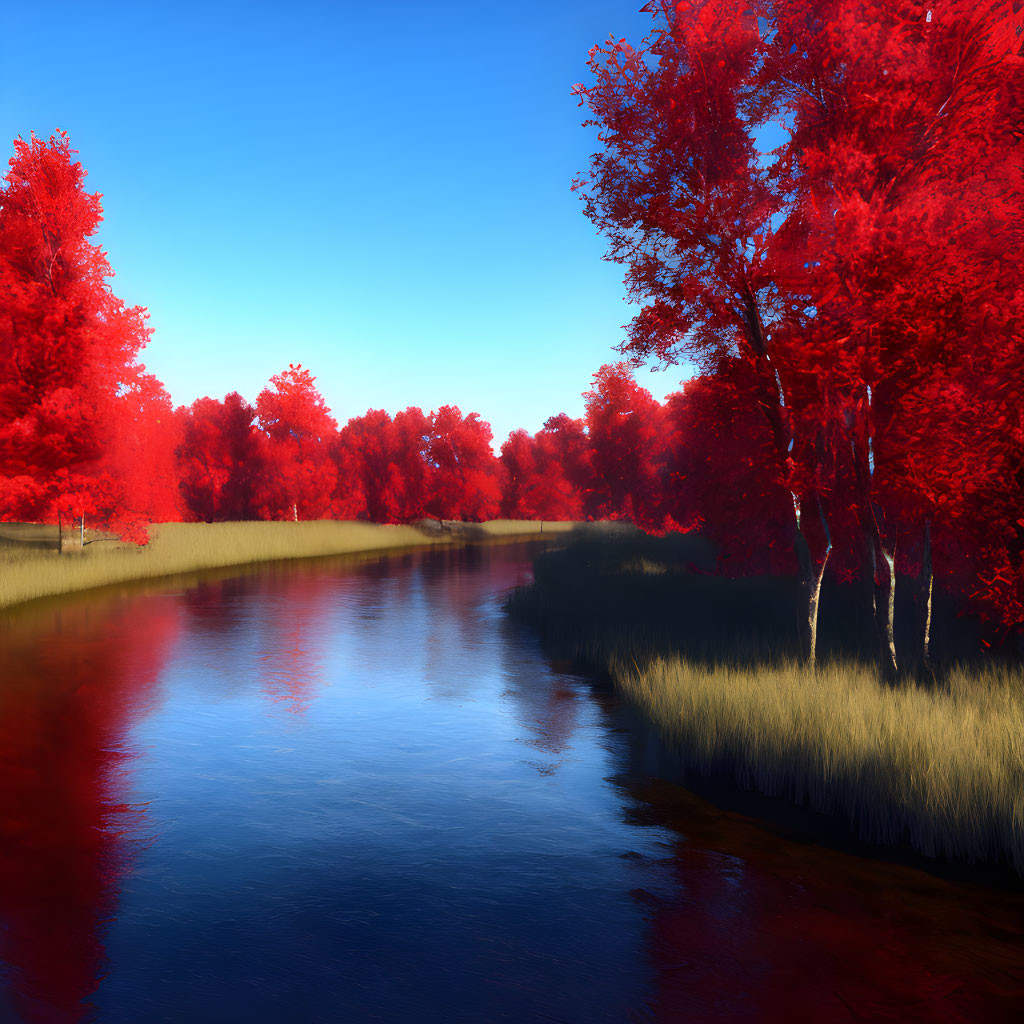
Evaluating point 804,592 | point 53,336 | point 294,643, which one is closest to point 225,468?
point 53,336

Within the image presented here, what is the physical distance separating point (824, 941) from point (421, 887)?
2627mm

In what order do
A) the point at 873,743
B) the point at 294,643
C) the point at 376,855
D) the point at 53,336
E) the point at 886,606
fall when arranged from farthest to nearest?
the point at 53,336, the point at 294,643, the point at 886,606, the point at 873,743, the point at 376,855

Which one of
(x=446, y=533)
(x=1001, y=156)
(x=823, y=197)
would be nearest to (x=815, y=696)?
(x=823, y=197)

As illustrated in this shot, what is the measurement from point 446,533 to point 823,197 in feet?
218

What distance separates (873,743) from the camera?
29.1 feet

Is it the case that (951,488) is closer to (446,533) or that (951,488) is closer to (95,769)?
(95,769)

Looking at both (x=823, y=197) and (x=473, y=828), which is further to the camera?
(x=823, y=197)

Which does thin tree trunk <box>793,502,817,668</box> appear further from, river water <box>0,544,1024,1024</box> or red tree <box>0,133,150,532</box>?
red tree <box>0,133,150,532</box>

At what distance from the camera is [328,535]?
53844 millimetres

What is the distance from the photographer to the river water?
16.2 feet

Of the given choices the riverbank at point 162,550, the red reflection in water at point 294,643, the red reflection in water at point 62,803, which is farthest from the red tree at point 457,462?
the red reflection in water at point 62,803

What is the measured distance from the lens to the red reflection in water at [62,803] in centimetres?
522

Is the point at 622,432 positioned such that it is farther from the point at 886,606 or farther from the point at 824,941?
the point at 824,941

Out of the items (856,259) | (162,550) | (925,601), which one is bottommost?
(162,550)
